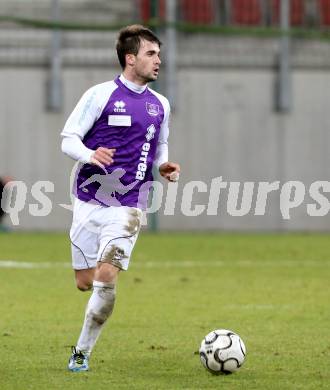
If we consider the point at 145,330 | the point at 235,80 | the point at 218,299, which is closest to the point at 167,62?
the point at 235,80

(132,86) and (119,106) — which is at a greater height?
(132,86)

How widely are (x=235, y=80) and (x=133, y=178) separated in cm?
1741

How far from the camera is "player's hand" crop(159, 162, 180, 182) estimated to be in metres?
8.10

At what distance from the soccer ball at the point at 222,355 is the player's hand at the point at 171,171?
109 centimetres

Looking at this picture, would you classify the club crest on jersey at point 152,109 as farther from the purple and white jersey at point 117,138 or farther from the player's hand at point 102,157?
the player's hand at point 102,157

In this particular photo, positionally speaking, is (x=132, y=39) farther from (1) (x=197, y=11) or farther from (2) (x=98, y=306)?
(1) (x=197, y=11)

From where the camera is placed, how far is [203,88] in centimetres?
2522

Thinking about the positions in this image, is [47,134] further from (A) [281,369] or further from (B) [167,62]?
(A) [281,369]

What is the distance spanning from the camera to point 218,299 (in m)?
12.7

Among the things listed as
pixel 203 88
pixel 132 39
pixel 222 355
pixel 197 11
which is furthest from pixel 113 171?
pixel 197 11

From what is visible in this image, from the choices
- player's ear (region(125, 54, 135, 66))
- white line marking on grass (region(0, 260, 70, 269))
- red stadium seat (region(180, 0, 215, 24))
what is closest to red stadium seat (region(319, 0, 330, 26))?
red stadium seat (region(180, 0, 215, 24))

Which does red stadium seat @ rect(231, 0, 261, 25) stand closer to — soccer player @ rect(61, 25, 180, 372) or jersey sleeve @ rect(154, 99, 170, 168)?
jersey sleeve @ rect(154, 99, 170, 168)
